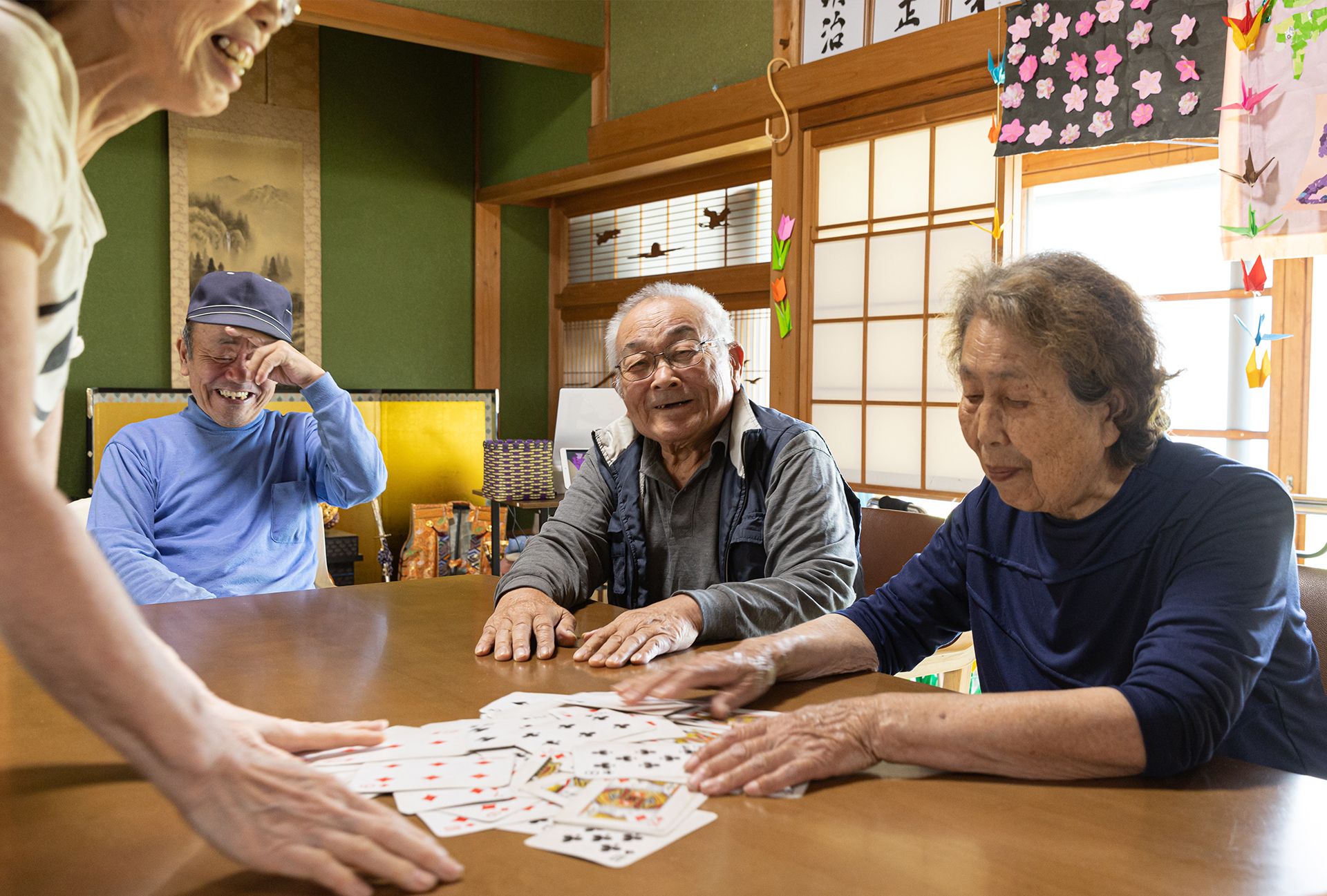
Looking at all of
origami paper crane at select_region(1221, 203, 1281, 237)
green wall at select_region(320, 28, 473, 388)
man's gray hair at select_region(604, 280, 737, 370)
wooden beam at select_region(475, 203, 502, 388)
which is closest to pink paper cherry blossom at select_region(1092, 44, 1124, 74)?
origami paper crane at select_region(1221, 203, 1281, 237)

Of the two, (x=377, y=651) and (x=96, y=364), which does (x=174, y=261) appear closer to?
(x=96, y=364)

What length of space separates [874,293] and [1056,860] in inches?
131

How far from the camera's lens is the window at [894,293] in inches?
141

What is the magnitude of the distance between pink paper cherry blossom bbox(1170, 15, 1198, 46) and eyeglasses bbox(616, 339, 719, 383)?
1862mm

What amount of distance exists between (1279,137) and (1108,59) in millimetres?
569

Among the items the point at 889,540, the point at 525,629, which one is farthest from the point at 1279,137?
the point at 525,629

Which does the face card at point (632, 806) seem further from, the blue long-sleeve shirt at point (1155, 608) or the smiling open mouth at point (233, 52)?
the smiling open mouth at point (233, 52)

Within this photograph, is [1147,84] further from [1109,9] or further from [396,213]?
[396,213]

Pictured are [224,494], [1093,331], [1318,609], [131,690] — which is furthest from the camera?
[224,494]

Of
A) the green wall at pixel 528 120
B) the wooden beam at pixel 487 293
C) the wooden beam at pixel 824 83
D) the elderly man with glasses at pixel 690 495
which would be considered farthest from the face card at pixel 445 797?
the wooden beam at pixel 487 293

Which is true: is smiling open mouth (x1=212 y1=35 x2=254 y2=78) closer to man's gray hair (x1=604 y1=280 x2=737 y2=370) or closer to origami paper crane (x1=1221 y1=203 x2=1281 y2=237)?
man's gray hair (x1=604 y1=280 x2=737 y2=370)

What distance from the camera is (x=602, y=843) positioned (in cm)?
76

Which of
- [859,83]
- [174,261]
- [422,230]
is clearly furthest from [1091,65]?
[174,261]

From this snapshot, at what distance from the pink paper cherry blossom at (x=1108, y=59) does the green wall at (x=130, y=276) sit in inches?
176
